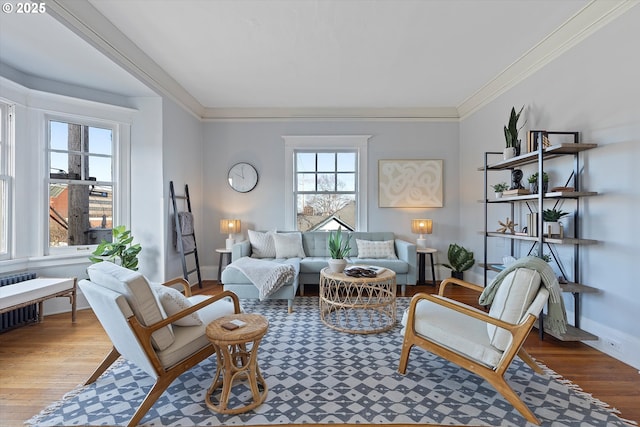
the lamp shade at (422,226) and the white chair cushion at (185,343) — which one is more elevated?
the lamp shade at (422,226)

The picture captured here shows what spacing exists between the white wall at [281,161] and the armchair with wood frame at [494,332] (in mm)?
3002

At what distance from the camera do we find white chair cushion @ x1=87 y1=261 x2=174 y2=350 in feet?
5.25

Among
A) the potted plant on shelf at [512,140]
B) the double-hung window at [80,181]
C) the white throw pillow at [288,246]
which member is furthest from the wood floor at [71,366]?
the white throw pillow at [288,246]

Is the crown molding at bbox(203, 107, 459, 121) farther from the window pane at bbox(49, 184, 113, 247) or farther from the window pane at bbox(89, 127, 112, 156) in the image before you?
the window pane at bbox(49, 184, 113, 247)

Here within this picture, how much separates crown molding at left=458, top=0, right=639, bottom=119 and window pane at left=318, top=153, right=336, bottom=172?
2.42m

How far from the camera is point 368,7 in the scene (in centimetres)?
249

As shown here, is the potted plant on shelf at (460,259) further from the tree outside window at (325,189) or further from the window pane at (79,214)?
the window pane at (79,214)

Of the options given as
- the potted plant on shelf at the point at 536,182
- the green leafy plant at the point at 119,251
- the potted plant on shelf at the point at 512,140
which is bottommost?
the green leafy plant at the point at 119,251

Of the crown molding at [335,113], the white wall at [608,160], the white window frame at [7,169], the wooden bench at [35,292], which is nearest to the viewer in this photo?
the white wall at [608,160]

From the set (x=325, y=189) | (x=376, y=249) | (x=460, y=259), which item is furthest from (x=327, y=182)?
(x=460, y=259)

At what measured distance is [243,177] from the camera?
5.00 metres

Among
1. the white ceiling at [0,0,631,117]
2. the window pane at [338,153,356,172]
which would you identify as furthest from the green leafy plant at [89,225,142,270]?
the window pane at [338,153,356,172]

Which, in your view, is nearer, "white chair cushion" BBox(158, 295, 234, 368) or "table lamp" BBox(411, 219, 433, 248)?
"white chair cushion" BBox(158, 295, 234, 368)

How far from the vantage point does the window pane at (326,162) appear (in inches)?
201
